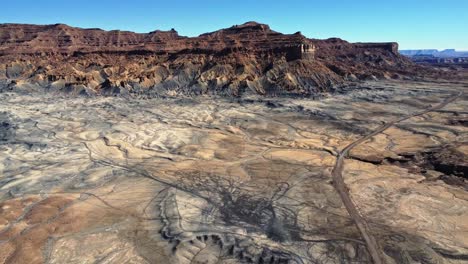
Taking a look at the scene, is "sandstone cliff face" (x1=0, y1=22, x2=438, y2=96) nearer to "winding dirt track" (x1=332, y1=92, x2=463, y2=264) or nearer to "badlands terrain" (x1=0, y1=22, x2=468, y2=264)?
"badlands terrain" (x1=0, y1=22, x2=468, y2=264)

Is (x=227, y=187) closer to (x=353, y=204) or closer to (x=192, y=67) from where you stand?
(x=353, y=204)

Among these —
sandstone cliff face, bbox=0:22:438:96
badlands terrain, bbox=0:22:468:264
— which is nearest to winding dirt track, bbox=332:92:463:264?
badlands terrain, bbox=0:22:468:264

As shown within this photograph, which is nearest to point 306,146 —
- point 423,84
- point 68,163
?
point 68,163

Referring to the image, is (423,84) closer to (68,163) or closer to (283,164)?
(283,164)

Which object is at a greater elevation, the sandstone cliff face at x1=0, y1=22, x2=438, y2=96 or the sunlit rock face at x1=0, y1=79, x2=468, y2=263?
the sandstone cliff face at x1=0, y1=22, x2=438, y2=96

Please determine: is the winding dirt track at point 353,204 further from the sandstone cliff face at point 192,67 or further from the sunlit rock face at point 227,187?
the sandstone cliff face at point 192,67

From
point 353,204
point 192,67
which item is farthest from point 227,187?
point 192,67

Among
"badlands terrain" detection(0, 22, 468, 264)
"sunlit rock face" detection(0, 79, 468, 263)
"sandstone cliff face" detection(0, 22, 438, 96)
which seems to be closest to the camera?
"sunlit rock face" detection(0, 79, 468, 263)

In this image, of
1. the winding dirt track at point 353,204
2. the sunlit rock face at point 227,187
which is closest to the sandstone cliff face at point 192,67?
the sunlit rock face at point 227,187
